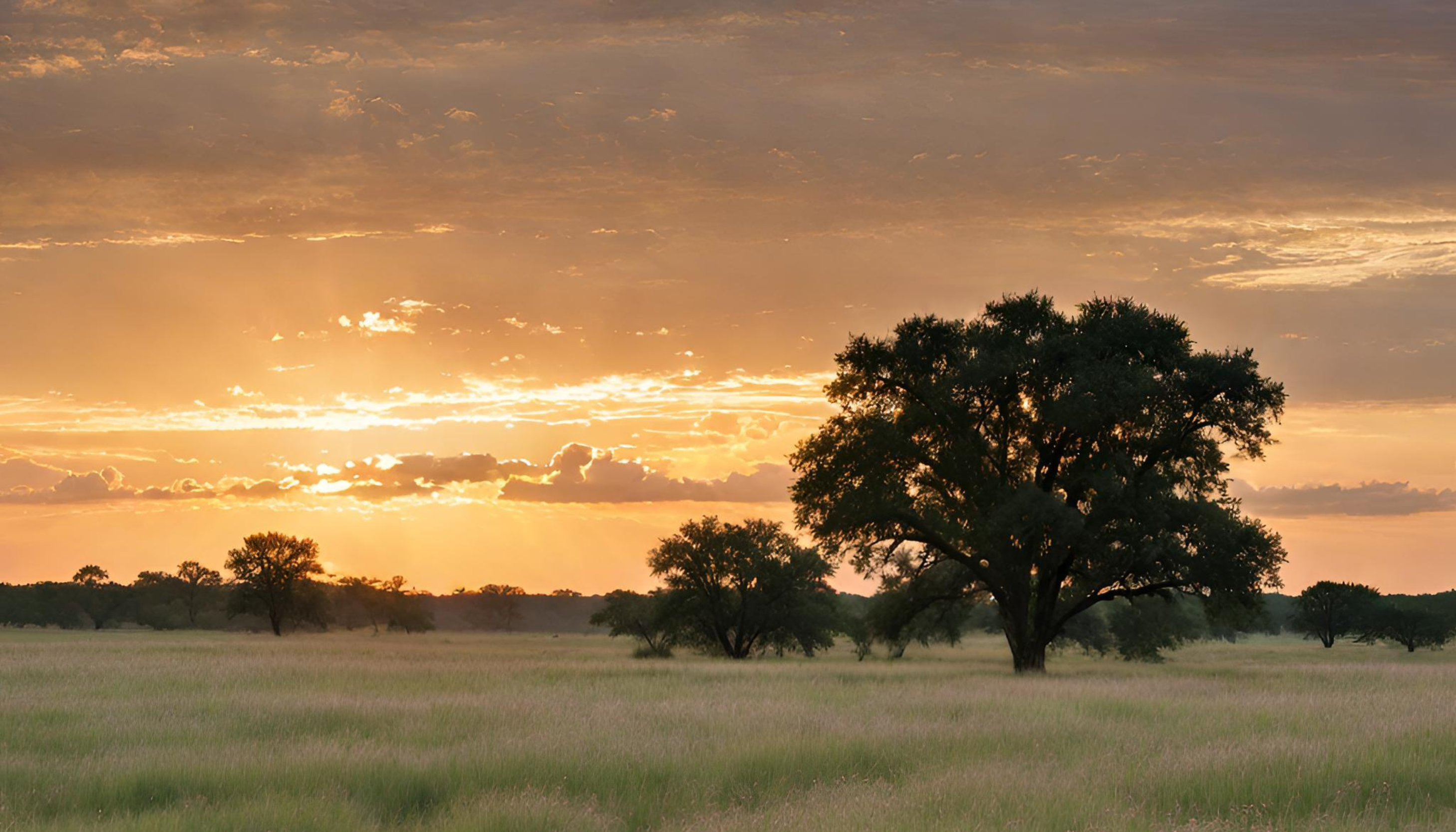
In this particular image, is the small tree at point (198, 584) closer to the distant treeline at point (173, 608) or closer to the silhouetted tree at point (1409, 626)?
the distant treeline at point (173, 608)

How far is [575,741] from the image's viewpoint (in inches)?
664

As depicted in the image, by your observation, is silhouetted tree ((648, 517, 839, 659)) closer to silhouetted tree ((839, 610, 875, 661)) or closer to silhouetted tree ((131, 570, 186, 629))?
silhouetted tree ((839, 610, 875, 661))

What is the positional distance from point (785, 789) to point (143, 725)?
1125 cm

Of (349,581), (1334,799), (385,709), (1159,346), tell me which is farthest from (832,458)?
(349,581)

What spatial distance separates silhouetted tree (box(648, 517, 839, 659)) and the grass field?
25.9 metres

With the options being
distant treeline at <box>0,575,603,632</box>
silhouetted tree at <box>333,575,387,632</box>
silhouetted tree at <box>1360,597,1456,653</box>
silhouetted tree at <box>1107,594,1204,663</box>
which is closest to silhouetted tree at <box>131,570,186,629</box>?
distant treeline at <box>0,575,603,632</box>

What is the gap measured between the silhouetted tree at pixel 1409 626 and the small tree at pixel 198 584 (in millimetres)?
116308

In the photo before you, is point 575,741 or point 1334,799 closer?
point 1334,799

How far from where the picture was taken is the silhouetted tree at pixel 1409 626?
82.6 meters

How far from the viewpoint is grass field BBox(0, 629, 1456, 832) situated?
40.6 ft

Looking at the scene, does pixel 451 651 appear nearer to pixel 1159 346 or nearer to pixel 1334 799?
pixel 1159 346

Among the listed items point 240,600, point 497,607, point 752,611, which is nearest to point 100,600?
point 240,600

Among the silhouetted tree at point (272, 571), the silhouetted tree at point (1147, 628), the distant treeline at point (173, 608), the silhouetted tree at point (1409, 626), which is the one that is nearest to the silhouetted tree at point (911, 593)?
the silhouetted tree at point (1147, 628)

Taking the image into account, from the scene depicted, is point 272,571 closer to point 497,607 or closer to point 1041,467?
point 1041,467
